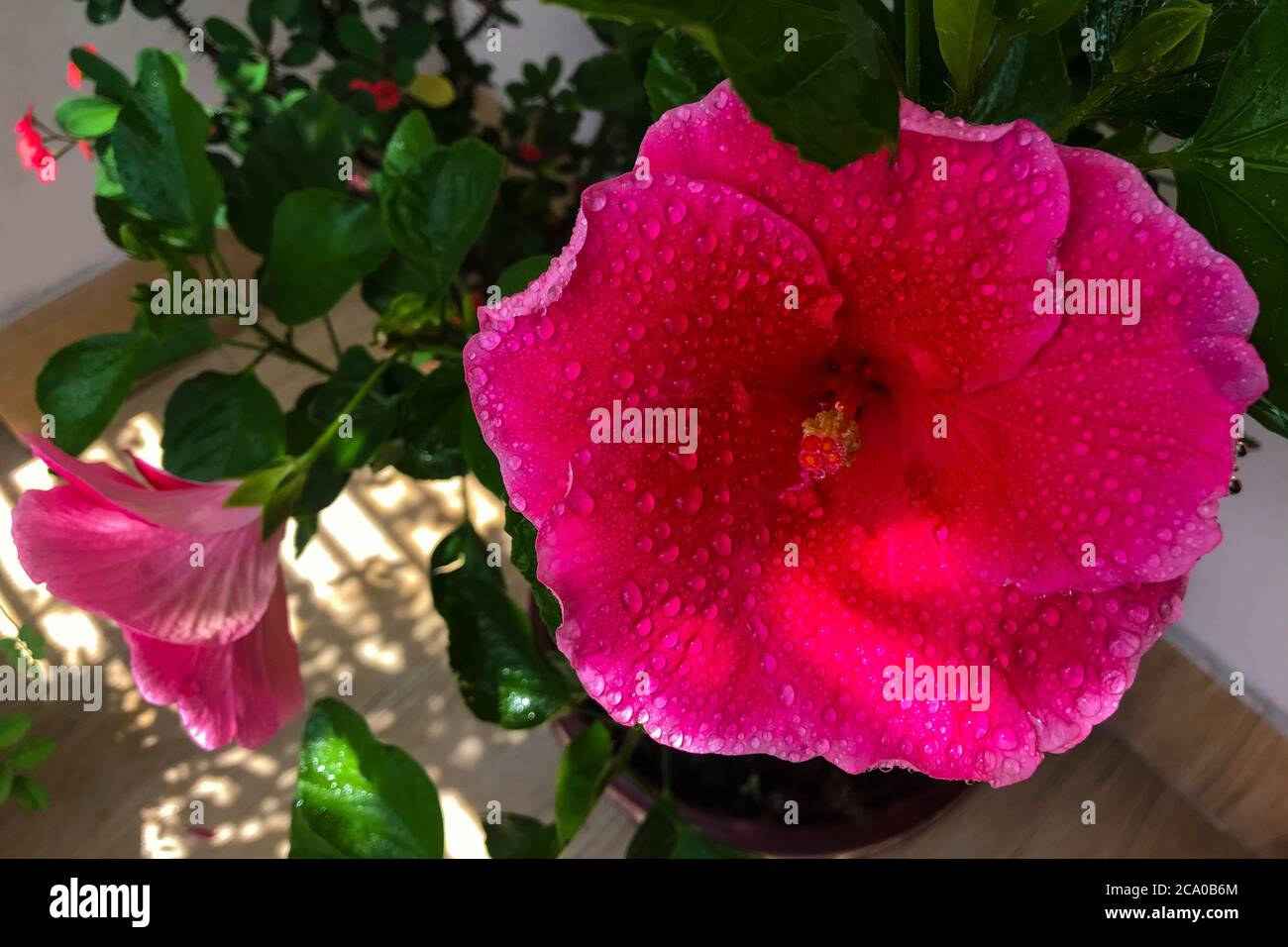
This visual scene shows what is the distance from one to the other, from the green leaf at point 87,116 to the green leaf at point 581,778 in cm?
70

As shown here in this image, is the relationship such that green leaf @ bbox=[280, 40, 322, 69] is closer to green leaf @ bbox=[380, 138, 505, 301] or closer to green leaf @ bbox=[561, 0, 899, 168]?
green leaf @ bbox=[380, 138, 505, 301]

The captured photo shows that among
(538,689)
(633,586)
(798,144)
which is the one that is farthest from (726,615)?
(538,689)

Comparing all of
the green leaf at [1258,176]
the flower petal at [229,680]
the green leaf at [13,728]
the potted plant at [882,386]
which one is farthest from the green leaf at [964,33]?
the green leaf at [13,728]

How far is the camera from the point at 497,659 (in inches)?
27.4

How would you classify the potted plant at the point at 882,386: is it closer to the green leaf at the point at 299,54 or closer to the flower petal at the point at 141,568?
the flower petal at the point at 141,568

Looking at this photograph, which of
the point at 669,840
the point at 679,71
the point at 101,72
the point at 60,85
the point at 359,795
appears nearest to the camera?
the point at 679,71

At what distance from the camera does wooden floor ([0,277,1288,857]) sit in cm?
93

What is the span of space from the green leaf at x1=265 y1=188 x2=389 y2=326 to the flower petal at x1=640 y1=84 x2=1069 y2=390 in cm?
36

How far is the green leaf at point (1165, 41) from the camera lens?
326 millimetres

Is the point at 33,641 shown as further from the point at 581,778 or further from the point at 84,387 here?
the point at 581,778

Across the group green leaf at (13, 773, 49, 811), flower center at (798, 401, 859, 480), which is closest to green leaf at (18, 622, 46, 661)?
green leaf at (13, 773, 49, 811)

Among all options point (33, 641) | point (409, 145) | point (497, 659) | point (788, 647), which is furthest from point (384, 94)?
point (788, 647)

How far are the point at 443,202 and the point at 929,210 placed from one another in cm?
38

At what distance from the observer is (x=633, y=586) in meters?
0.34
